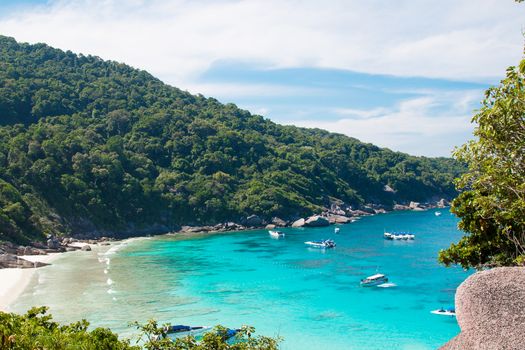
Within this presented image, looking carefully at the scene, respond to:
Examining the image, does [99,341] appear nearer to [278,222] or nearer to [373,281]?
[373,281]

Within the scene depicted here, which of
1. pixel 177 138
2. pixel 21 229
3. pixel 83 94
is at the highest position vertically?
pixel 83 94

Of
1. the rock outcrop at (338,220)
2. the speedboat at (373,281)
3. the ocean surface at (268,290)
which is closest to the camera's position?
the ocean surface at (268,290)

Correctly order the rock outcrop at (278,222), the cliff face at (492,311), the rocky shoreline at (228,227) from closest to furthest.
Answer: the cliff face at (492,311) < the rocky shoreline at (228,227) < the rock outcrop at (278,222)

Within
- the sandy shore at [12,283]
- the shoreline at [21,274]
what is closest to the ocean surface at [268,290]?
the shoreline at [21,274]

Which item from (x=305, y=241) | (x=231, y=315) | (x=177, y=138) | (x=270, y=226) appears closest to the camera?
(x=231, y=315)

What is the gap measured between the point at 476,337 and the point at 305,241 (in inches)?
2838

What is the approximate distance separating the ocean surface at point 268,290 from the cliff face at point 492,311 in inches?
505

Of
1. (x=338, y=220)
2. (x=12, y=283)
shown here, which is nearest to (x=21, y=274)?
(x=12, y=283)

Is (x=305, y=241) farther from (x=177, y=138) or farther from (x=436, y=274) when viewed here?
(x=177, y=138)

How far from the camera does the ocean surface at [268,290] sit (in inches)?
1286

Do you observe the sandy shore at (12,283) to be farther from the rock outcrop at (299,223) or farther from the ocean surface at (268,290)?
the rock outcrop at (299,223)

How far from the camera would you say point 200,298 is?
40.8 meters

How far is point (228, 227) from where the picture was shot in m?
93.1

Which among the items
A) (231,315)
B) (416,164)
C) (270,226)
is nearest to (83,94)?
(270,226)
